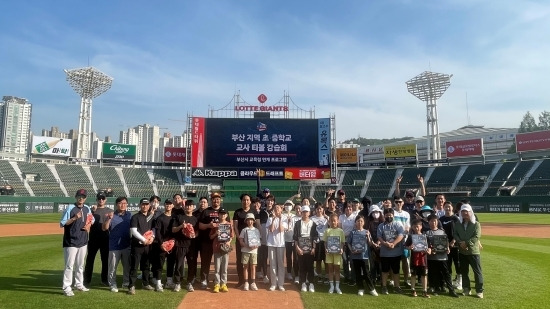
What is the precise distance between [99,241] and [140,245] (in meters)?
1.39

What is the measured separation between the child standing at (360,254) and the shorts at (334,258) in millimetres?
300

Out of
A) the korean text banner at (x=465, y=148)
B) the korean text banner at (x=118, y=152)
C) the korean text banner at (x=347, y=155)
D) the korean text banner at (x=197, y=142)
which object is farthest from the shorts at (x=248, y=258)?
the korean text banner at (x=465, y=148)

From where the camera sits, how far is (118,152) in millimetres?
57531

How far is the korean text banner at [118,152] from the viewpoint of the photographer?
5700cm

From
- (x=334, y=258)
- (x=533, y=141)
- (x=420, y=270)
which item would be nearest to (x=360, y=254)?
(x=334, y=258)

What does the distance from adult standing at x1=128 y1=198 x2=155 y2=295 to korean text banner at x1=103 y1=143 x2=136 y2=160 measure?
178 feet

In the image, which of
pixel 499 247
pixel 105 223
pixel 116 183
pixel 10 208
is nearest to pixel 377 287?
pixel 105 223

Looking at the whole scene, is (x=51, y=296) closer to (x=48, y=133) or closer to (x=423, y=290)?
(x=423, y=290)

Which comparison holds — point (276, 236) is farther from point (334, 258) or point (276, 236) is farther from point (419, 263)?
point (419, 263)

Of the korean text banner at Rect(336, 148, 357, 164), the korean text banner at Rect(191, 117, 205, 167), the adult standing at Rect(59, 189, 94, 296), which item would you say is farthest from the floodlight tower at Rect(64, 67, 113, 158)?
the adult standing at Rect(59, 189, 94, 296)

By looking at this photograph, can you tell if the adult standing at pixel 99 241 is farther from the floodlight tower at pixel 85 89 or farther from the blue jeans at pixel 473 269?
the floodlight tower at pixel 85 89

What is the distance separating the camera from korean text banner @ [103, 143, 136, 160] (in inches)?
2244

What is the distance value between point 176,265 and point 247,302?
6.43ft

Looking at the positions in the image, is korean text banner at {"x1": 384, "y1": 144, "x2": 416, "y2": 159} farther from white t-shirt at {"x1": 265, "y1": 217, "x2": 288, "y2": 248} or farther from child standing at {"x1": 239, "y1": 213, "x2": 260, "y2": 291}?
child standing at {"x1": 239, "y1": 213, "x2": 260, "y2": 291}
